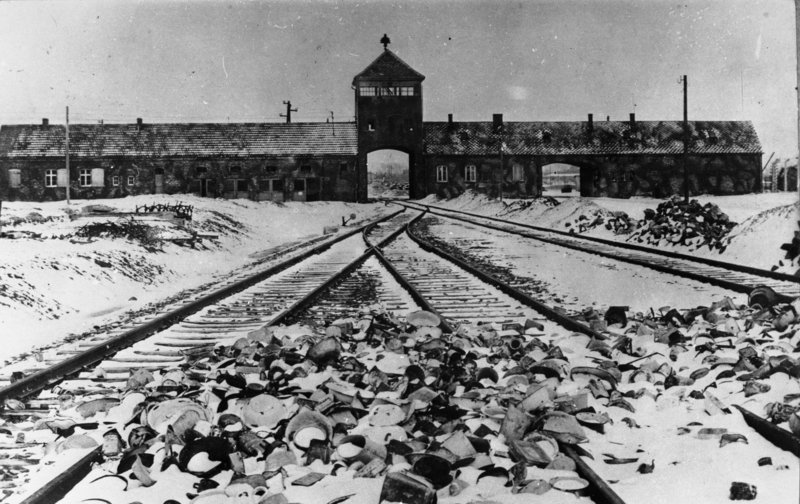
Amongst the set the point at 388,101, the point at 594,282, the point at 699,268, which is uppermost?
the point at 388,101

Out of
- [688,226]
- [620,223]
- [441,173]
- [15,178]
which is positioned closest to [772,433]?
[688,226]

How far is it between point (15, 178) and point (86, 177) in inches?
159

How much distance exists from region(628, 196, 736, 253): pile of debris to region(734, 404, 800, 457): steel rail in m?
7.47

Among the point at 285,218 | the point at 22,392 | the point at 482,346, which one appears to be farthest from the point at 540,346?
the point at 285,218

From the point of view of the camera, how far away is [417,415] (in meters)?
3.56

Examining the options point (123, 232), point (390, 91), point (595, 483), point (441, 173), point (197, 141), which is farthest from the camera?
point (441, 173)

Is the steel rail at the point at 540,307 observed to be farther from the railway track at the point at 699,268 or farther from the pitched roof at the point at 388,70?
the pitched roof at the point at 388,70

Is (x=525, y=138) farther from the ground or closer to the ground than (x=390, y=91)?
farther from the ground

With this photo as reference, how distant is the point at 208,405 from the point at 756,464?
2959 mm

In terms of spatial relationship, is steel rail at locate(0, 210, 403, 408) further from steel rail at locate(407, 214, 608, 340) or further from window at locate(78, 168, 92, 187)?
window at locate(78, 168, 92, 187)

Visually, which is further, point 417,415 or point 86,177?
point 86,177

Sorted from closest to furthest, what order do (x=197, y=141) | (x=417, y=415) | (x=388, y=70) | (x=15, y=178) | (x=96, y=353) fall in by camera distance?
(x=417, y=415) → (x=96, y=353) → (x=388, y=70) → (x=197, y=141) → (x=15, y=178)

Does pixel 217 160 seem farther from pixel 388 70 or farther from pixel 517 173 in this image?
pixel 388 70

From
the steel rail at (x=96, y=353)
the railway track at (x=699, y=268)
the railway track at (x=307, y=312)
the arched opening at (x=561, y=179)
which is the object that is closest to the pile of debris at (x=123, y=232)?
the railway track at (x=307, y=312)
